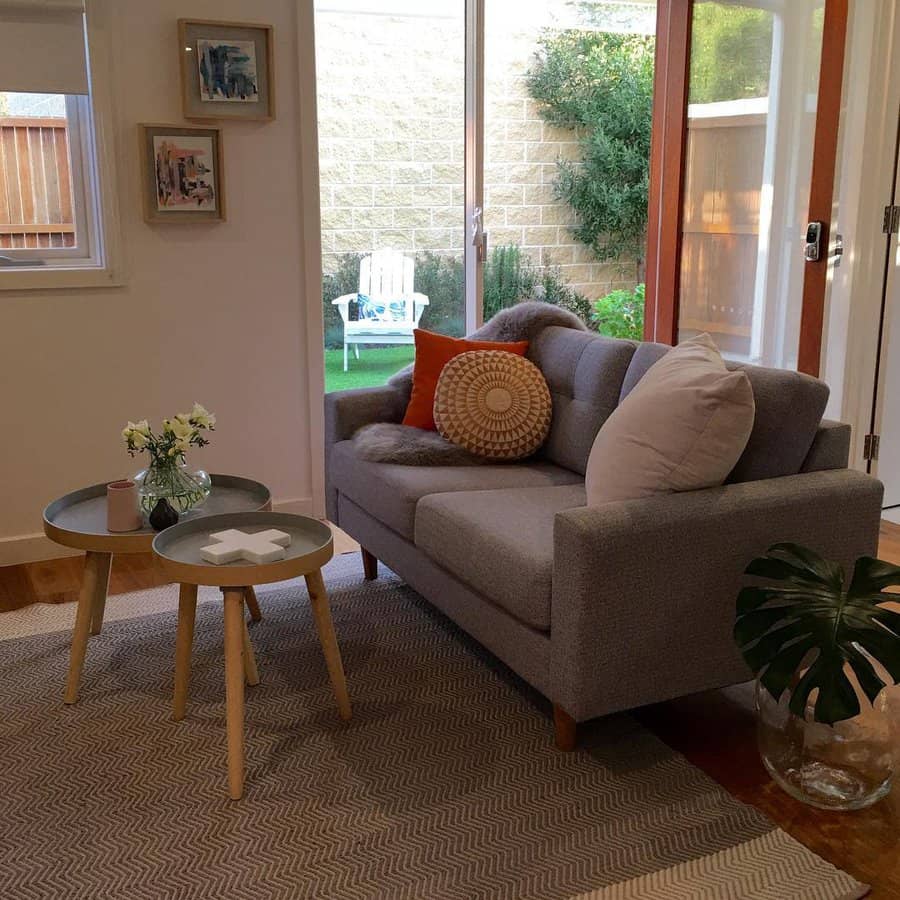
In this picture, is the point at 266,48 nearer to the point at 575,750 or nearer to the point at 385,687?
the point at 385,687

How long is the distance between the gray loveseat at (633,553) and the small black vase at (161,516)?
642mm

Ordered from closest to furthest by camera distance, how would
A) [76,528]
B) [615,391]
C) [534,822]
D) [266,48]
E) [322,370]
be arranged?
[534,822] < [76,528] < [615,391] < [266,48] < [322,370]

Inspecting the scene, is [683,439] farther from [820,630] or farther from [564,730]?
[564,730]

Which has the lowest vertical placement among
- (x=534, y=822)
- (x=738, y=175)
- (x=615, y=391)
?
(x=534, y=822)

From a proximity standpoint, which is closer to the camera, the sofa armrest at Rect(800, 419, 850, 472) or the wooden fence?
the sofa armrest at Rect(800, 419, 850, 472)

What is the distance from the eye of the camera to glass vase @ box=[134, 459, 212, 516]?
8.49 feet

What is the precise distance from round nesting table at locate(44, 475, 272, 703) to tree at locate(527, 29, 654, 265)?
2731 millimetres

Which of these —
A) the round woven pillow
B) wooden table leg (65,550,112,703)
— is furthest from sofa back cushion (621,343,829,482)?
wooden table leg (65,550,112,703)

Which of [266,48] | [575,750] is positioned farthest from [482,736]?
[266,48]

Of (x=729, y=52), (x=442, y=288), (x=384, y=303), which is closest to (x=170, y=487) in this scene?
(x=384, y=303)

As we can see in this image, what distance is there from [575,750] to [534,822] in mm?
306

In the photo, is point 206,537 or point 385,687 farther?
point 385,687

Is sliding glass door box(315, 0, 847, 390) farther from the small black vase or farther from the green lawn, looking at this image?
the small black vase

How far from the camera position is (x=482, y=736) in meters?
2.44
